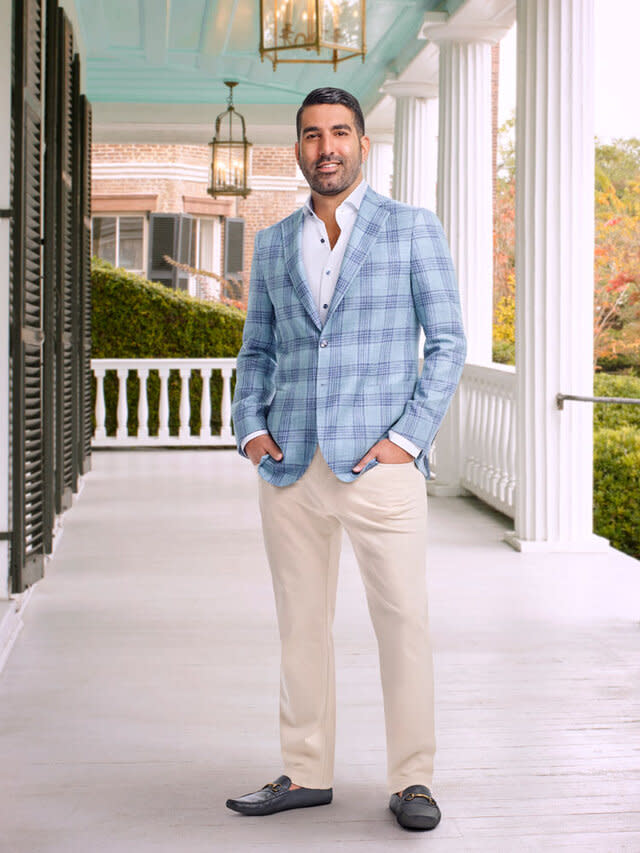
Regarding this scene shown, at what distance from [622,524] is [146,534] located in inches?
136

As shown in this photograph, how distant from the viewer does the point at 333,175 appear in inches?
108

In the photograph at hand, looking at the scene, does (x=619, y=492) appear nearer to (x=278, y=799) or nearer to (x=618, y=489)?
(x=618, y=489)

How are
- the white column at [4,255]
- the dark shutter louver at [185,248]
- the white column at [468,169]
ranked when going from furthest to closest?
1. the dark shutter louver at [185,248]
2. the white column at [468,169]
3. the white column at [4,255]

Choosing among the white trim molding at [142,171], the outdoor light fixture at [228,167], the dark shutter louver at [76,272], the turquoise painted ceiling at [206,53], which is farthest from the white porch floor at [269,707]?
the white trim molding at [142,171]

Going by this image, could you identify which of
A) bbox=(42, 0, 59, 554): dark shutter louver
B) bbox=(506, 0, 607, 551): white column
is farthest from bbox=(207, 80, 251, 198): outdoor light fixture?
bbox=(506, 0, 607, 551): white column

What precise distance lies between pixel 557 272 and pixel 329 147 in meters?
3.90

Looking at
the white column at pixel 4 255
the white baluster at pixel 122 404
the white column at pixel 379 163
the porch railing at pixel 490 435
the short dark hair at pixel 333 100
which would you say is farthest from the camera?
the white column at pixel 379 163

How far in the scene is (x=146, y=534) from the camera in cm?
718

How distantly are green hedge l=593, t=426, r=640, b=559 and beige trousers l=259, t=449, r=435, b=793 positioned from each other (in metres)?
5.61

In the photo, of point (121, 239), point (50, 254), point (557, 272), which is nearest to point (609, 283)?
point (121, 239)

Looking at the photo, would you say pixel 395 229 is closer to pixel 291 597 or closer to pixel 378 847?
pixel 291 597

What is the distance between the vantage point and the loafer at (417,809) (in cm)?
278

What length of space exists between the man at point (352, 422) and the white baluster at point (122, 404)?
9208 mm

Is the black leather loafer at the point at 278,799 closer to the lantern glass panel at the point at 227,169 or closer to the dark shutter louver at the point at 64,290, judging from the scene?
the dark shutter louver at the point at 64,290
